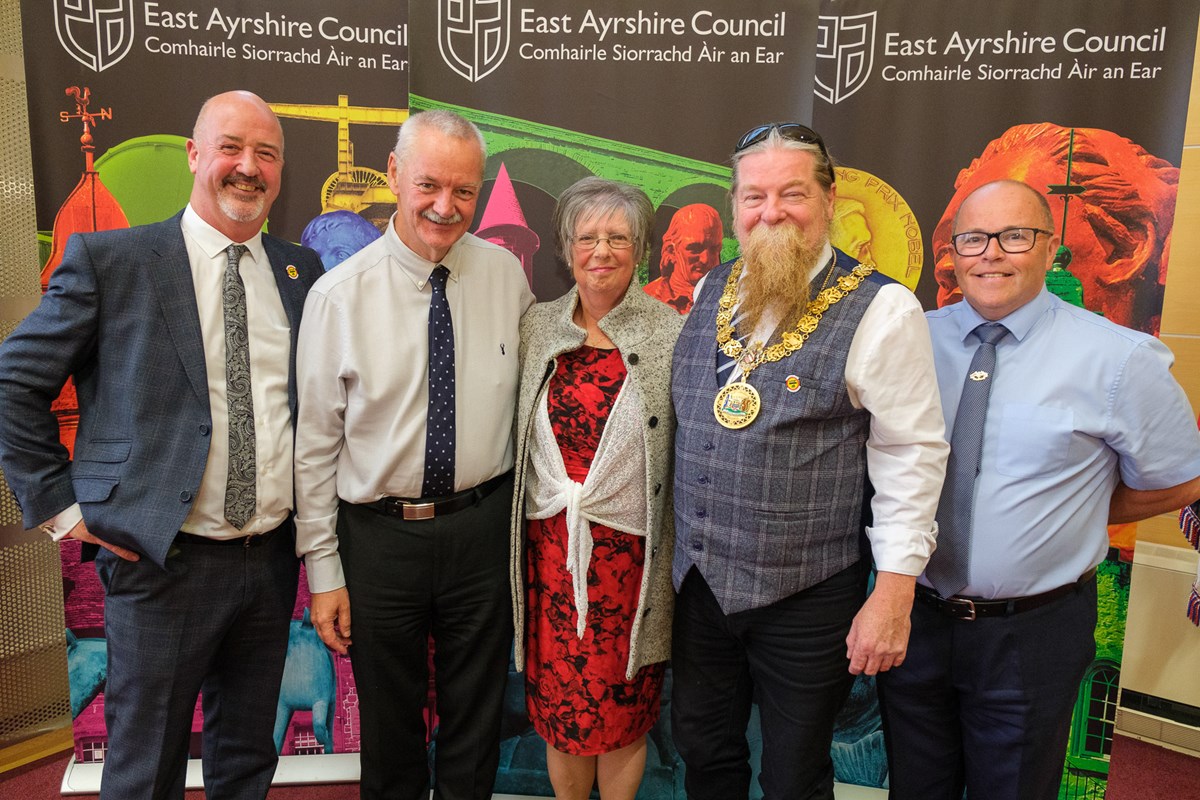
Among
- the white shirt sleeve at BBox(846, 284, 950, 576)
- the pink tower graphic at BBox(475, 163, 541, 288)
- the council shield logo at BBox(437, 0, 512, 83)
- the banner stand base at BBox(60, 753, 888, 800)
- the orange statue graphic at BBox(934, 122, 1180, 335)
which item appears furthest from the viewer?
the banner stand base at BBox(60, 753, 888, 800)

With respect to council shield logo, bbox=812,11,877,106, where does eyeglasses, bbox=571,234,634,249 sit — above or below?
below

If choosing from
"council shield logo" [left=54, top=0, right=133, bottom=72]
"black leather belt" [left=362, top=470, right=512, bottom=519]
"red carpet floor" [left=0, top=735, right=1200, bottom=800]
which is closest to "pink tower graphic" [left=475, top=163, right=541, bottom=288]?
"black leather belt" [left=362, top=470, right=512, bottom=519]

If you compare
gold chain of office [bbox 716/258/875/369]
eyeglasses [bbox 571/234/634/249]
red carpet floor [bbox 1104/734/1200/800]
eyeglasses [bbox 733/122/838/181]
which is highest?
eyeglasses [bbox 733/122/838/181]

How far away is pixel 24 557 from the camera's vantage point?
2725mm

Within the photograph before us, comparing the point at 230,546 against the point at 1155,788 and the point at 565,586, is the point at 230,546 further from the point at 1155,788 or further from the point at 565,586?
the point at 1155,788

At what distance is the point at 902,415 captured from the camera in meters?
1.57

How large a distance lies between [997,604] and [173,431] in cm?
198

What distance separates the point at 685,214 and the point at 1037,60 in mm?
1157

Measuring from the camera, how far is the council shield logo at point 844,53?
2.36m

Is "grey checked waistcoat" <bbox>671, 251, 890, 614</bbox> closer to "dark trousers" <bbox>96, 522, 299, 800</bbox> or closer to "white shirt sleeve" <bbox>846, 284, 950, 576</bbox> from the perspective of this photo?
"white shirt sleeve" <bbox>846, 284, 950, 576</bbox>

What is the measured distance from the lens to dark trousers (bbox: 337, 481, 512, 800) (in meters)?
1.94

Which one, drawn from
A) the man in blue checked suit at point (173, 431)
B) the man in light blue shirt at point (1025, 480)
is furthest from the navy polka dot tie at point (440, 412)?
the man in light blue shirt at point (1025, 480)

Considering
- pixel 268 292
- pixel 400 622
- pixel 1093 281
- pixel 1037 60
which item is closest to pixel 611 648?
pixel 400 622

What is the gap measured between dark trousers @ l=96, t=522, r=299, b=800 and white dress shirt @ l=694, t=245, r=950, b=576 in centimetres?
152
